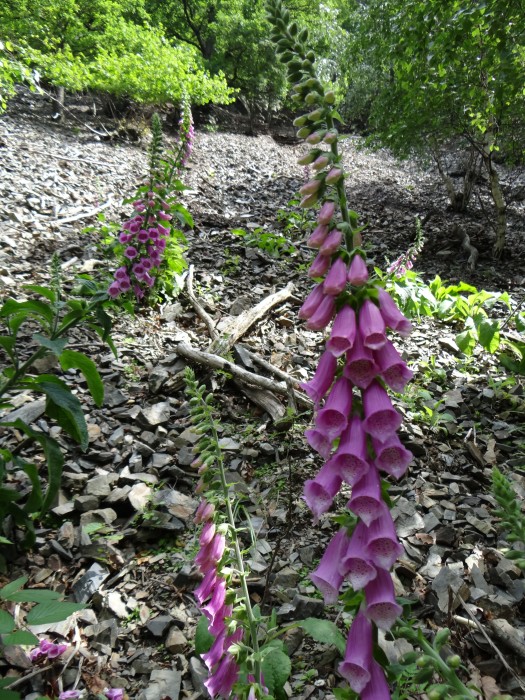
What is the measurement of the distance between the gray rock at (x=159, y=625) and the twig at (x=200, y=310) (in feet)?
8.82

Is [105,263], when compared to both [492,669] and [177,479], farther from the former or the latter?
[492,669]

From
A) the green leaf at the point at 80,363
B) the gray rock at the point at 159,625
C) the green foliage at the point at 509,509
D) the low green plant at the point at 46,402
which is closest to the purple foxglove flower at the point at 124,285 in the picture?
the low green plant at the point at 46,402

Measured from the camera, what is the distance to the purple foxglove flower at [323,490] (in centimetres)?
146

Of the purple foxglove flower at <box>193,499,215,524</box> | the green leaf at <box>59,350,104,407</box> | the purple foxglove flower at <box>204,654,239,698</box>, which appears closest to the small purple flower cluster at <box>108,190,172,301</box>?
the green leaf at <box>59,350,104,407</box>

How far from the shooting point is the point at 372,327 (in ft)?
4.54

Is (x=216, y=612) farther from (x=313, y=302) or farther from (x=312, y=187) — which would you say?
(x=312, y=187)

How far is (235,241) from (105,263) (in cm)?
256

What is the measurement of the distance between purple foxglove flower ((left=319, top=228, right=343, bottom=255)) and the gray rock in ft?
6.62

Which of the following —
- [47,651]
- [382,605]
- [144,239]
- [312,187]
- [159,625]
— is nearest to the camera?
[382,605]

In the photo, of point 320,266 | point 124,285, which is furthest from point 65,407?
point 124,285

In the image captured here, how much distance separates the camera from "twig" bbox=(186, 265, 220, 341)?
4.96 m

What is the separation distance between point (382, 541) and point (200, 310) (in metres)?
4.36

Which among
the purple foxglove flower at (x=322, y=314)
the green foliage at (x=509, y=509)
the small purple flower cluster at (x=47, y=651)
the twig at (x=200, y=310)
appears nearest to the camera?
the green foliage at (x=509, y=509)

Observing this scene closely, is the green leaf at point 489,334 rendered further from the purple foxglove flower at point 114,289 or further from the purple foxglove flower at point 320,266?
the purple foxglove flower at point 320,266
